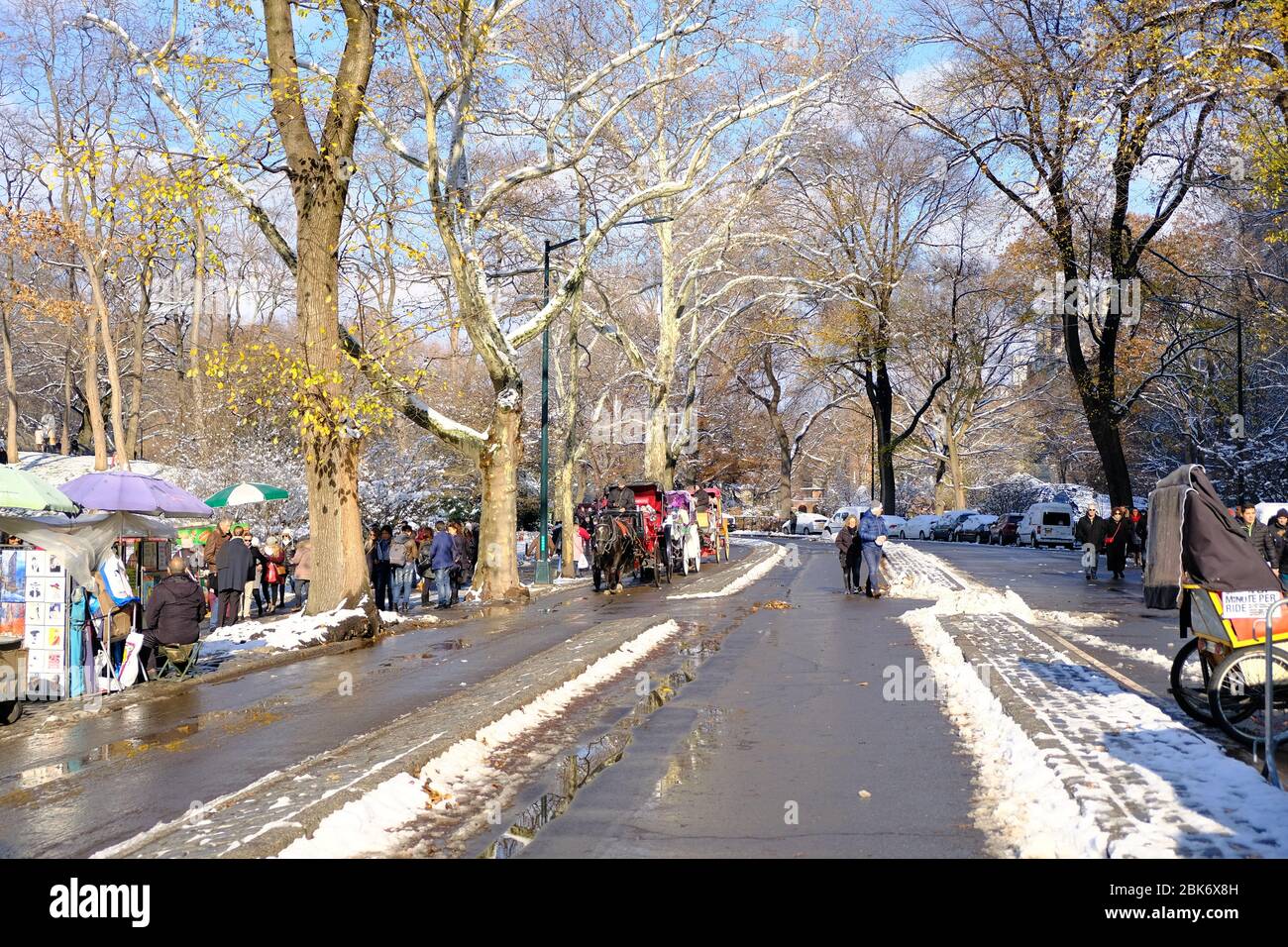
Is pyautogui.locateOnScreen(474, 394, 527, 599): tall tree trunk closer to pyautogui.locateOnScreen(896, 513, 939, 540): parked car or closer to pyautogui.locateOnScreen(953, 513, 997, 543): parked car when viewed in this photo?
pyautogui.locateOnScreen(953, 513, 997, 543): parked car

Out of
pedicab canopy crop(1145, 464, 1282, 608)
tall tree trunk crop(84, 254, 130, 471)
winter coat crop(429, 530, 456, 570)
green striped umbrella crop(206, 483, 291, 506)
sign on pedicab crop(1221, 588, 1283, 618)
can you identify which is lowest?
winter coat crop(429, 530, 456, 570)

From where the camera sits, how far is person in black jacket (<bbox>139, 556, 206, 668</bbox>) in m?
13.7

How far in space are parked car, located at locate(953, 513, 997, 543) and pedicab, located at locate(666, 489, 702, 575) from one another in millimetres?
35415

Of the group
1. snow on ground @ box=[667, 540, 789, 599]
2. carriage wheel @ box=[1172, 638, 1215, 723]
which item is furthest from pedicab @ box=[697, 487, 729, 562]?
carriage wheel @ box=[1172, 638, 1215, 723]

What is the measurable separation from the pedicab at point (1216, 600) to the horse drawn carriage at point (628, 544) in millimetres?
19614

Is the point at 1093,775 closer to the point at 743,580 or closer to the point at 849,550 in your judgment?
the point at 849,550

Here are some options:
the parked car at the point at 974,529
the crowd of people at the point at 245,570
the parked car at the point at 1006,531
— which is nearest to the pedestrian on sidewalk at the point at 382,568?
the crowd of people at the point at 245,570

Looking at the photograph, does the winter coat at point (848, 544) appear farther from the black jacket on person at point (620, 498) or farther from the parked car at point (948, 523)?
the parked car at point (948, 523)

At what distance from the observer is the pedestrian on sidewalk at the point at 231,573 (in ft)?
68.9

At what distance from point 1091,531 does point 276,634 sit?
68.6 feet

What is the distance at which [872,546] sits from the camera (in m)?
24.0

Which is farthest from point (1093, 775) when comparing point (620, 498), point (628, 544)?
point (620, 498)

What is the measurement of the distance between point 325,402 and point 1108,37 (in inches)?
686
